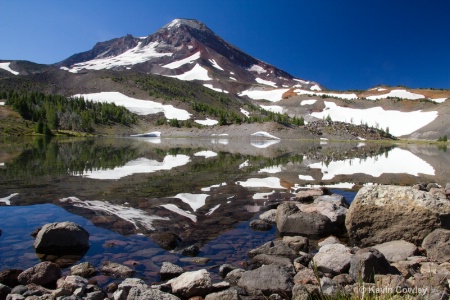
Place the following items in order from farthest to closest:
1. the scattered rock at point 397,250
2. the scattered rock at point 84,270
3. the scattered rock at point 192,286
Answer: the scattered rock at point 397,250 < the scattered rock at point 84,270 < the scattered rock at point 192,286

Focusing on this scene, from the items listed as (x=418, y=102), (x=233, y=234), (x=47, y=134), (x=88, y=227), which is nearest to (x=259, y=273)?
(x=233, y=234)

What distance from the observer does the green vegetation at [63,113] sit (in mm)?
127644

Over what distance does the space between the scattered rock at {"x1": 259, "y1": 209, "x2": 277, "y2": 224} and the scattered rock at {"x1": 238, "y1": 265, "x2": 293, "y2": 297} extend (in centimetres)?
608

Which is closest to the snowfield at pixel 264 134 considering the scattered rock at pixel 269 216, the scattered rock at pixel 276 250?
the scattered rock at pixel 269 216

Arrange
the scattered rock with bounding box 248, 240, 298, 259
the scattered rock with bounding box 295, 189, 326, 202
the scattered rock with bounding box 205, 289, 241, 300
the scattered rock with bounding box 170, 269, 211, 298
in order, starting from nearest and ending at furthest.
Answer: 1. the scattered rock with bounding box 205, 289, 241, 300
2. the scattered rock with bounding box 170, 269, 211, 298
3. the scattered rock with bounding box 248, 240, 298, 259
4. the scattered rock with bounding box 295, 189, 326, 202

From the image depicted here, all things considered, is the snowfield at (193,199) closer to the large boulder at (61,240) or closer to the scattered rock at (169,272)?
the large boulder at (61,240)

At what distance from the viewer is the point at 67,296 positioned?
23.2 feet

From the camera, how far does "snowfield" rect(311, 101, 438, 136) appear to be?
6348 inches

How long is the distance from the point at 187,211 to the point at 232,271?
281 inches

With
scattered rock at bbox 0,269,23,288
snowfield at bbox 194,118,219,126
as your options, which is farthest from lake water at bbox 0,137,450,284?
snowfield at bbox 194,118,219,126

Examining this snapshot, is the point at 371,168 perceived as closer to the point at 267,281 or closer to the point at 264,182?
the point at 264,182

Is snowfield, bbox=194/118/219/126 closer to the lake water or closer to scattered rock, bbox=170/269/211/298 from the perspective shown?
the lake water

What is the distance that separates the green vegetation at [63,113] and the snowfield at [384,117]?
356 ft

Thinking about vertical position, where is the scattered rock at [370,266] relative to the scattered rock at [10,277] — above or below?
above
